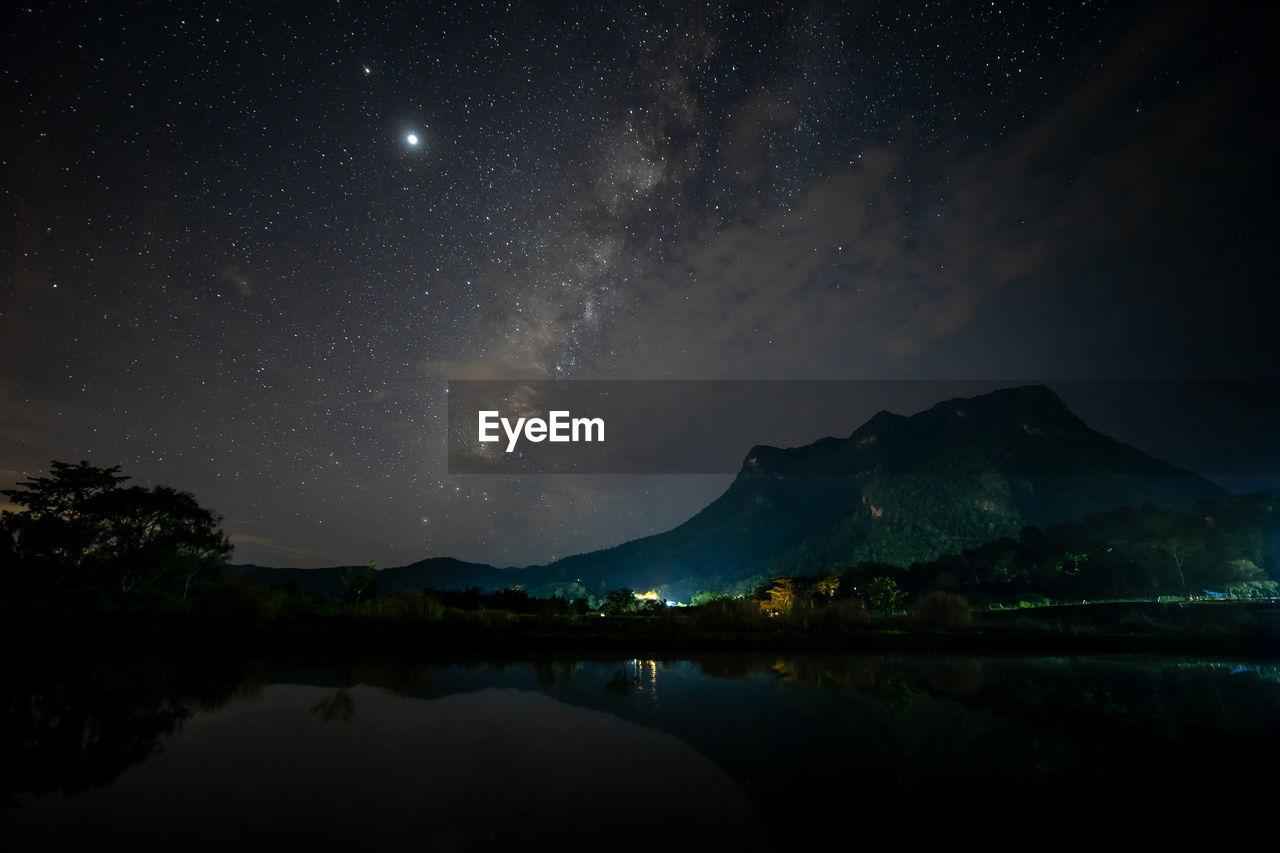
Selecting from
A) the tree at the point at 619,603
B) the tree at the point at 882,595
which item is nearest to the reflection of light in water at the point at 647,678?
the tree at the point at 619,603

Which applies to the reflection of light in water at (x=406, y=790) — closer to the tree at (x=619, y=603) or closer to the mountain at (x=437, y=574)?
the tree at (x=619, y=603)

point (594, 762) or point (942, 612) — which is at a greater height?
point (594, 762)

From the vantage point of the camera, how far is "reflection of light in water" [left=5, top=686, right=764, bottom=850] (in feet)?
15.9

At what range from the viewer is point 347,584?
4444 cm

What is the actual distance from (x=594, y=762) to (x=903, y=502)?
149m

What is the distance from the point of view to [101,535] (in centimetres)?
3319

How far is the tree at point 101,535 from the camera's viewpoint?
3016 cm

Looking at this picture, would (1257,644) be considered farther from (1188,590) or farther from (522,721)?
(1188,590)

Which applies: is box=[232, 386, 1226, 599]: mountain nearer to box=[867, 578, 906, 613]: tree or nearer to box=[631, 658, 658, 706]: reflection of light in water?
box=[867, 578, 906, 613]: tree

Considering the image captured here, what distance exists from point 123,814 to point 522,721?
17.5ft

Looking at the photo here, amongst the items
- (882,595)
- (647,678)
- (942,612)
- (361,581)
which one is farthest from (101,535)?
(882,595)

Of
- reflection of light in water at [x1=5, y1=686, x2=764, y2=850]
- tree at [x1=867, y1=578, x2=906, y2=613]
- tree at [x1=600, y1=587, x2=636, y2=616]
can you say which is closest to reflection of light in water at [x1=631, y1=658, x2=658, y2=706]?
reflection of light in water at [x1=5, y1=686, x2=764, y2=850]

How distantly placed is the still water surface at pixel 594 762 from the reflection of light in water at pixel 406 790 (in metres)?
0.03

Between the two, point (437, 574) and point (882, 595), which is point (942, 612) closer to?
point (882, 595)
